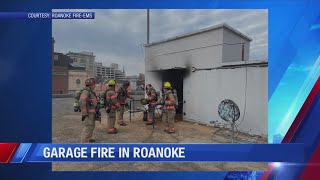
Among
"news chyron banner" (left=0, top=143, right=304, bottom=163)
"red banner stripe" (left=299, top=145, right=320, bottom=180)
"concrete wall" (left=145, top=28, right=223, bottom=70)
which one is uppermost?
"concrete wall" (left=145, top=28, right=223, bottom=70)

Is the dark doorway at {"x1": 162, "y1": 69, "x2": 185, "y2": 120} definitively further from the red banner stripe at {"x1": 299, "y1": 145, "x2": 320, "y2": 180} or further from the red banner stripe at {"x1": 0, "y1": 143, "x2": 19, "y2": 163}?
the red banner stripe at {"x1": 0, "y1": 143, "x2": 19, "y2": 163}

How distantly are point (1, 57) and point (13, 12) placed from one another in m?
0.49

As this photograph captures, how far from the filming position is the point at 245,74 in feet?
12.7

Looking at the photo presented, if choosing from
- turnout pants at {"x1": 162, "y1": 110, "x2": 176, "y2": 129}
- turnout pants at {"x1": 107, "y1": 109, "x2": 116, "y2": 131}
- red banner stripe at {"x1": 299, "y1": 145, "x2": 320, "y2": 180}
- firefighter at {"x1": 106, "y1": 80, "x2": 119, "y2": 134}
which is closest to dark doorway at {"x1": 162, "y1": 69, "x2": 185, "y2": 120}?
turnout pants at {"x1": 162, "y1": 110, "x2": 176, "y2": 129}

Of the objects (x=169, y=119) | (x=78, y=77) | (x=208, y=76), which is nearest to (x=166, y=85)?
(x=208, y=76)

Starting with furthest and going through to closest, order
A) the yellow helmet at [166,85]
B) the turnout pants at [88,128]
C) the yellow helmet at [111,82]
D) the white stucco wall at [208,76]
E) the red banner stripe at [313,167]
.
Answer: the yellow helmet at [166,85]
the white stucco wall at [208,76]
the yellow helmet at [111,82]
the turnout pants at [88,128]
the red banner stripe at [313,167]

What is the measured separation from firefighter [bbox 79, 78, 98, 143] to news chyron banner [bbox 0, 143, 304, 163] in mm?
253

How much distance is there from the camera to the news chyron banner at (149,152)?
7.97ft

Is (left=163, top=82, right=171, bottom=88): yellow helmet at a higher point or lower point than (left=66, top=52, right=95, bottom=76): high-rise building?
lower

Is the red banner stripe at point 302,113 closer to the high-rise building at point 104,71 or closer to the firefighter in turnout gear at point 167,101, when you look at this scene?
the high-rise building at point 104,71

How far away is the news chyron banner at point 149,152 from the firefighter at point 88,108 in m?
0.25

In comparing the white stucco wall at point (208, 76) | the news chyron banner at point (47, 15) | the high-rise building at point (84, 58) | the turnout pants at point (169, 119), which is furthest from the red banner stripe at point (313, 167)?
the news chyron banner at point (47, 15)

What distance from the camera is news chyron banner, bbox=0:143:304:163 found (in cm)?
243

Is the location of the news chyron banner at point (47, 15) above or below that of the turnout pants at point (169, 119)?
above
